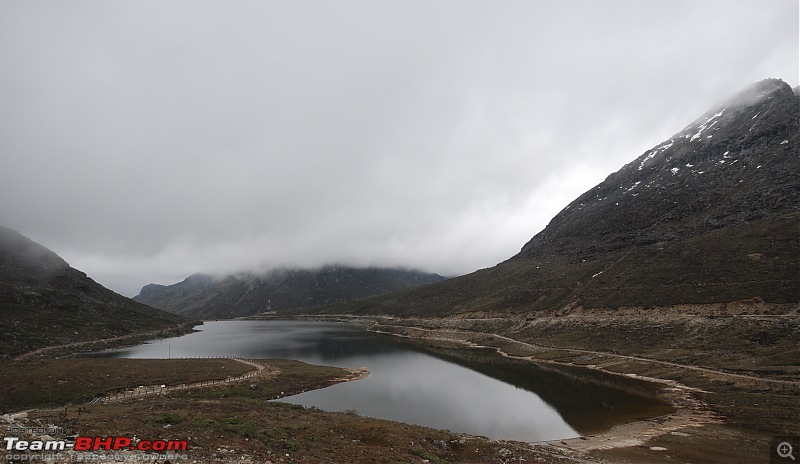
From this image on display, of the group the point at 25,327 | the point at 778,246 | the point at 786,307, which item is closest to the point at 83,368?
the point at 25,327

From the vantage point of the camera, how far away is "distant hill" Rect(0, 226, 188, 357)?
10520cm

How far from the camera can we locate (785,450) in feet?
97.2

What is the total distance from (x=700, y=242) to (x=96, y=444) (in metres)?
154

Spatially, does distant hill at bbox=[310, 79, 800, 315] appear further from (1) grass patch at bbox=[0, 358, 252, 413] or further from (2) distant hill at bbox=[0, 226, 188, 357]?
(2) distant hill at bbox=[0, 226, 188, 357]

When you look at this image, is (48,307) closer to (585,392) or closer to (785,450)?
(585,392)

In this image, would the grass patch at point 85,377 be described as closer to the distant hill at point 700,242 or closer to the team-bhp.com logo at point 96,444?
the team-bhp.com logo at point 96,444

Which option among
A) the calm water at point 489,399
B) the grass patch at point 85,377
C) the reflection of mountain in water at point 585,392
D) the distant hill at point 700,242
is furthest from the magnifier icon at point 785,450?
the grass patch at point 85,377

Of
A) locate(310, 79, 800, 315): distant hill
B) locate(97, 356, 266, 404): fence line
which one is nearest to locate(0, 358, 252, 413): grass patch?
locate(97, 356, 266, 404): fence line

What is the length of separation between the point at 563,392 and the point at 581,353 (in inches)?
1317

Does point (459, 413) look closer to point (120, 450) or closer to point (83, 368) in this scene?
point (120, 450)

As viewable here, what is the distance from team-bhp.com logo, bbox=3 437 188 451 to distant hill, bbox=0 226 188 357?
100m

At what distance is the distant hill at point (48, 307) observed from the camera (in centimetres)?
10520

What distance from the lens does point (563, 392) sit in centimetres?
5941

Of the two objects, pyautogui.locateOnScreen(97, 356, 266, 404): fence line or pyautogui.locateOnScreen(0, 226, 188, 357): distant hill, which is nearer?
pyautogui.locateOnScreen(97, 356, 266, 404): fence line
